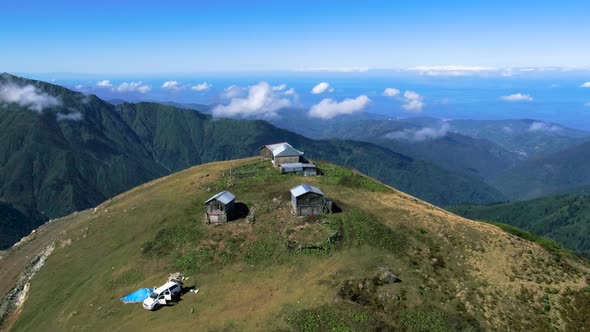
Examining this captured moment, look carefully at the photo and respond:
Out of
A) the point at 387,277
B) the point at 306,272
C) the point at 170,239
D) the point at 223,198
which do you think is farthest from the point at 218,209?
the point at 387,277

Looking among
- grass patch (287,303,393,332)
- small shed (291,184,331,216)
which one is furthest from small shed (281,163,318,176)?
grass patch (287,303,393,332)

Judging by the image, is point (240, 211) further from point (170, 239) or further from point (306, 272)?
point (306, 272)

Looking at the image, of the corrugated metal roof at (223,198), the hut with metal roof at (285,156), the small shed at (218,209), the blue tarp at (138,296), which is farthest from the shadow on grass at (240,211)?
the hut with metal roof at (285,156)

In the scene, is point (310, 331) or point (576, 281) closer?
point (310, 331)

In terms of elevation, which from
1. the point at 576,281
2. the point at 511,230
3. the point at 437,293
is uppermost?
the point at 437,293

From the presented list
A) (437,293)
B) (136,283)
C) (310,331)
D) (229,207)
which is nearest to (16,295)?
(136,283)

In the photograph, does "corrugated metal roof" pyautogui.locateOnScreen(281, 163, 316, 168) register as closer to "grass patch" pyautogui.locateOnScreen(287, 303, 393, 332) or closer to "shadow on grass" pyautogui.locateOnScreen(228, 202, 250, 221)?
"shadow on grass" pyautogui.locateOnScreen(228, 202, 250, 221)

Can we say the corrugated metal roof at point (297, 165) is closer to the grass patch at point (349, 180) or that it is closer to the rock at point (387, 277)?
the grass patch at point (349, 180)

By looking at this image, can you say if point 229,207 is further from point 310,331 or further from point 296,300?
point 310,331
